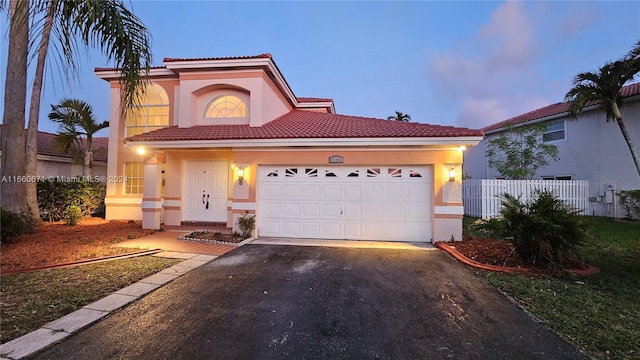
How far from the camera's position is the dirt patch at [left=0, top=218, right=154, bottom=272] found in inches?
236

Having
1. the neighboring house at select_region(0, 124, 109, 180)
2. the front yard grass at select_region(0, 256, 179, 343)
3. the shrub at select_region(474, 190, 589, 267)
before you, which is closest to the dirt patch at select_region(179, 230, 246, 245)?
the front yard grass at select_region(0, 256, 179, 343)

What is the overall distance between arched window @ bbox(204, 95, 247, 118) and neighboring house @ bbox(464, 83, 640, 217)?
51.1 ft

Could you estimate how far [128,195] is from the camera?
39.3 feet

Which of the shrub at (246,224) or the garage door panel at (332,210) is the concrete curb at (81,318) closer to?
the shrub at (246,224)

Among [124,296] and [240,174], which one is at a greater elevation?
[240,174]

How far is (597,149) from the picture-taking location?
13500 mm

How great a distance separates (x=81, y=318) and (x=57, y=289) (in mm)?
1543

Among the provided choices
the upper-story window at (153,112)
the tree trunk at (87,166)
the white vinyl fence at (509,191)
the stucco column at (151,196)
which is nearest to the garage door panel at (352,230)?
the stucco column at (151,196)

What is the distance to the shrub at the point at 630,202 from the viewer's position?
1138 centimetres

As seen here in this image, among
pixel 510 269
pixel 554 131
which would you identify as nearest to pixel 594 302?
pixel 510 269

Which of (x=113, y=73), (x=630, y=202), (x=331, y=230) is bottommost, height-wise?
(x=331, y=230)

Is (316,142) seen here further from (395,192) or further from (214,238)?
(214,238)

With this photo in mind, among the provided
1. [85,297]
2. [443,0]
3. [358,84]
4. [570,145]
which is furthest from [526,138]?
[358,84]

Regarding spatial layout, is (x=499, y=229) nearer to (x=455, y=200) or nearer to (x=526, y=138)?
(x=455, y=200)
